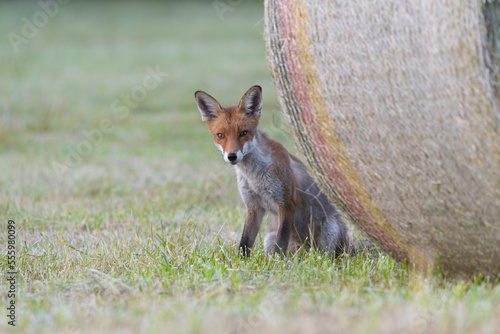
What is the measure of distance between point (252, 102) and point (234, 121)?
239 millimetres

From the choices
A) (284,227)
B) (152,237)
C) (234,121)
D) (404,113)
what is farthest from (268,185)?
(404,113)

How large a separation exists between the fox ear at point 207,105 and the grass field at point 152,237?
0.54 meters

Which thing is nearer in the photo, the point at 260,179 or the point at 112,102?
the point at 260,179

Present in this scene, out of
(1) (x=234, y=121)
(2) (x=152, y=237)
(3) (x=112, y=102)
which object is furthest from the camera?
(3) (x=112, y=102)

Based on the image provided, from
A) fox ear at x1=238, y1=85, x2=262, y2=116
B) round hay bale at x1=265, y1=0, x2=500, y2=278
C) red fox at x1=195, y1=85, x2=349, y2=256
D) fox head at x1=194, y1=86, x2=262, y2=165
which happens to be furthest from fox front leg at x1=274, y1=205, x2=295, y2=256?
round hay bale at x1=265, y1=0, x2=500, y2=278

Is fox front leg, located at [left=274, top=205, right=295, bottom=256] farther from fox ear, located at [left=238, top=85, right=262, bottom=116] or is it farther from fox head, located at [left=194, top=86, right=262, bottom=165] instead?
fox ear, located at [left=238, top=85, right=262, bottom=116]

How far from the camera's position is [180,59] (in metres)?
22.5

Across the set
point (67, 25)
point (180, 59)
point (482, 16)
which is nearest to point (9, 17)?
point (67, 25)

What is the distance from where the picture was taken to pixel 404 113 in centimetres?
404

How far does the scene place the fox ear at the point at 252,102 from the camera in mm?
5707

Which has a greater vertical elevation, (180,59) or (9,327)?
(180,59)

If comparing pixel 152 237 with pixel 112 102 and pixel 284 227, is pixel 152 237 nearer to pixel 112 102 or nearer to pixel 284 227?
pixel 284 227

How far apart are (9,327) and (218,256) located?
6.87 ft

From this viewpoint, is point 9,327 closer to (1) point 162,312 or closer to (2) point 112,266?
(1) point 162,312
